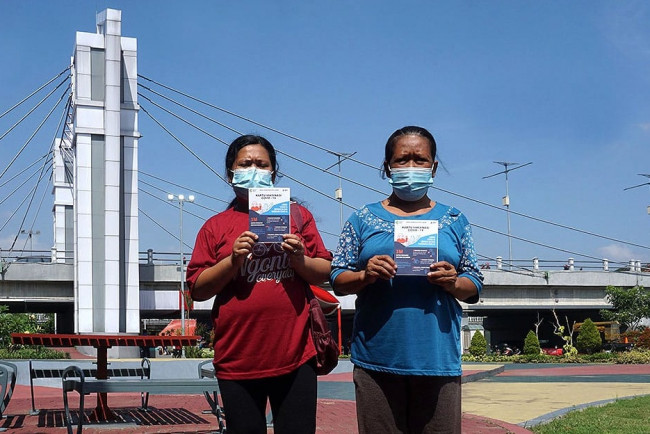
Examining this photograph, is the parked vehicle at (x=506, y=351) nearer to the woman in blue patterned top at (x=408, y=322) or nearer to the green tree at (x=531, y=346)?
the green tree at (x=531, y=346)

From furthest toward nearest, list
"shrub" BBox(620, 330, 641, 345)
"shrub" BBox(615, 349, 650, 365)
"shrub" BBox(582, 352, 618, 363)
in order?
"shrub" BBox(620, 330, 641, 345), "shrub" BBox(582, 352, 618, 363), "shrub" BBox(615, 349, 650, 365)

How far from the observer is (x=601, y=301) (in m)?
44.8

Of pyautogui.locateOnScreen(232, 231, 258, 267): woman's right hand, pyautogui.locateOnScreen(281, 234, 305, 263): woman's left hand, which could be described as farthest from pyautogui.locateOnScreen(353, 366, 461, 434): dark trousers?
pyautogui.locateOnScreen(232, 231, 258, 267): woman's right hand

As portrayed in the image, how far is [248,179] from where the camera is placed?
3.49 meters

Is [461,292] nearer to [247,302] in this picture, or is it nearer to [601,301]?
[247,302]

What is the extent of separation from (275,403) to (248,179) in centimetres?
93

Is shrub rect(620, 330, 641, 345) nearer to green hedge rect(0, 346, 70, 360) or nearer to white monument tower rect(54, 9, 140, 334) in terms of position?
white monument tower rect(54, 9, 140, 334)

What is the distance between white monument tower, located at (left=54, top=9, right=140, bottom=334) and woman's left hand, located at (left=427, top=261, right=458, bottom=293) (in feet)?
88.4

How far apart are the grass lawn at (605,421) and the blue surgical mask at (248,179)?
15.0ft

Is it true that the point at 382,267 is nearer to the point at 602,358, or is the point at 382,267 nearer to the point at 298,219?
the point at 298,219

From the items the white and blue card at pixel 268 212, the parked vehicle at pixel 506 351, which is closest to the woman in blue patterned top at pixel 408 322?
the white and blue card at pixel 268 212

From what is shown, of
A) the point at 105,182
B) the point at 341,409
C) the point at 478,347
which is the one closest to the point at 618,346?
the point at 478,347

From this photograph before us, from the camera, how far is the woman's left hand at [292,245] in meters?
3.26

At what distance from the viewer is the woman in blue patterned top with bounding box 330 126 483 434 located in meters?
3.09
